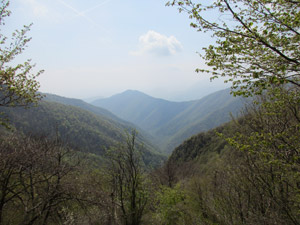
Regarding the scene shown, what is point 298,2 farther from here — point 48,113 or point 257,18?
point 48,113

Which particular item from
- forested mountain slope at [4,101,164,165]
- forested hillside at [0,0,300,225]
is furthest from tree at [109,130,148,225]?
forested mountain slope at [4,101,164,165]

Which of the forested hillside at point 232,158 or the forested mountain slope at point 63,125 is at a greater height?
the forested hillside at point 232,158

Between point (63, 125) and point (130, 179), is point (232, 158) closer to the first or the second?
point (130, 179)

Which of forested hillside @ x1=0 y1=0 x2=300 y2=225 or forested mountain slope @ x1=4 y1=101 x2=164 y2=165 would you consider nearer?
forested hillside @ x1=0 y1=0 x2=300 y2=225

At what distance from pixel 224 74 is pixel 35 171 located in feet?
30.7

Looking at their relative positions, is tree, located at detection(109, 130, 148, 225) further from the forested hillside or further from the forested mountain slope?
the forested mountain slope

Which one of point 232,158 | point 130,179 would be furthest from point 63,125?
point 232,158

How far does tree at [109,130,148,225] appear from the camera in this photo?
1243 centimetres

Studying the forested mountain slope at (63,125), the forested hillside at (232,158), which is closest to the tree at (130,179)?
the forested hillside at (232,158)

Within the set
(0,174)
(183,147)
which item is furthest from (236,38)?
(183,147)

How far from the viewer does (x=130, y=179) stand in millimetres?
12703

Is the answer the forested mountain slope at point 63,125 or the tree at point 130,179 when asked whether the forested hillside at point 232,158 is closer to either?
the tree at point 130,179

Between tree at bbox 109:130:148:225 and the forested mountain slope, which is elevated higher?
tree at bbox 109:130:148:225

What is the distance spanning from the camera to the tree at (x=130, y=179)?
489 inches
